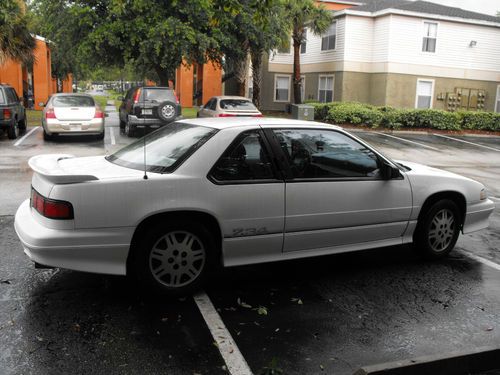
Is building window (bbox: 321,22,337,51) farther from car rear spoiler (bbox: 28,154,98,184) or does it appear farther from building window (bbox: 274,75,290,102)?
car rear spoiler (bbox: 28,154,98,184)

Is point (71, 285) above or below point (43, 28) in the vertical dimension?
below

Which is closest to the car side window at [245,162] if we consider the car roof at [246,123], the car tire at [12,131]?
the car roof at [246,123]

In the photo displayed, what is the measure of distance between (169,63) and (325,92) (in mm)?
11874

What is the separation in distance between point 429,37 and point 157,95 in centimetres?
1674

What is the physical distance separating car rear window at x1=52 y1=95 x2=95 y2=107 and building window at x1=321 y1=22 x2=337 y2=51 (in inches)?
650

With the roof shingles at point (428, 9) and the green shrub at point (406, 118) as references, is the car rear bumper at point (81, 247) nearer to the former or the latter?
the green shrub at point (406, 118)

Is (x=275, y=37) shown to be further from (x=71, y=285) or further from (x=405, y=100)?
(x=71, y=285)

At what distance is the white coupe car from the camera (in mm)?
4191

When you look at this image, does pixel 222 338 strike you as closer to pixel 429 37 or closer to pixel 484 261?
pixel 484 261

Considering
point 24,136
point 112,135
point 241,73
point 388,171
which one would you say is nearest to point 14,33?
point 24,136

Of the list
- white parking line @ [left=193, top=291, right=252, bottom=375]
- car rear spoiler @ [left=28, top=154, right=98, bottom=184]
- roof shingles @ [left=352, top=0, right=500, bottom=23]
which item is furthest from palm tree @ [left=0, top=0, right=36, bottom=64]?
white parking line @ [left=193, top=291, right=252, bottom=375]

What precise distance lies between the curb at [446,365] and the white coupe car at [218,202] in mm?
1760

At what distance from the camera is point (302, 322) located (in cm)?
420

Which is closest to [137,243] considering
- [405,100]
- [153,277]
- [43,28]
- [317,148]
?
[153,277]
